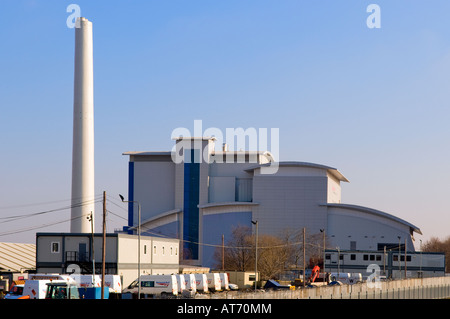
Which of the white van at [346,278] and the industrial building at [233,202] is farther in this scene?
the industrial building at [233,202]

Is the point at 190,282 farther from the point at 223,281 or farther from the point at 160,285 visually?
the point at 223,281

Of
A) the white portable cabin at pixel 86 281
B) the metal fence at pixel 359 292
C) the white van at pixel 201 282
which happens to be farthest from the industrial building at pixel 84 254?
the metal fence at pixel 359 292

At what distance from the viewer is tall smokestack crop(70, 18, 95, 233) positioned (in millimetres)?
97000

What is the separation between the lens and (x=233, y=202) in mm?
162375

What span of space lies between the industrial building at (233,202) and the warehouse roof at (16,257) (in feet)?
175

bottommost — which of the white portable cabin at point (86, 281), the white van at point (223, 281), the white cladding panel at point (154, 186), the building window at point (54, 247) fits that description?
the white van at point (223, 281)

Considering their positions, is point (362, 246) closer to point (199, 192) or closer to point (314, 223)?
point (314, 223)

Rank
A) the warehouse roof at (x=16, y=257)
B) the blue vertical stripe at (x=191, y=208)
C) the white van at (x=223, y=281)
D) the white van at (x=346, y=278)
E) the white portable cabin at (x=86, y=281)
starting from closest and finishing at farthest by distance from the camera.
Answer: the white portable cabin at (x=86, y=281) → the white van at (x=223, y=281) → the warehouse roof at (x=16, y=257) → the white van at (x=346, y=278) → the blue vertical stripe at (x=191, y=208)

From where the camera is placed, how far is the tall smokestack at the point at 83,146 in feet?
318

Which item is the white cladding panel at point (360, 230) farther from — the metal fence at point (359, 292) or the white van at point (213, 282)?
the white van at point (213, 282)

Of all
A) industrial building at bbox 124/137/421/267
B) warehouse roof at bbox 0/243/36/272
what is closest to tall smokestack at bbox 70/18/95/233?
warehouse roof at bbox 0/243/36/272

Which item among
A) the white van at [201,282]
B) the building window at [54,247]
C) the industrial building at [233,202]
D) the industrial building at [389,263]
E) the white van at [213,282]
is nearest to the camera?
the white van at [201,282]
